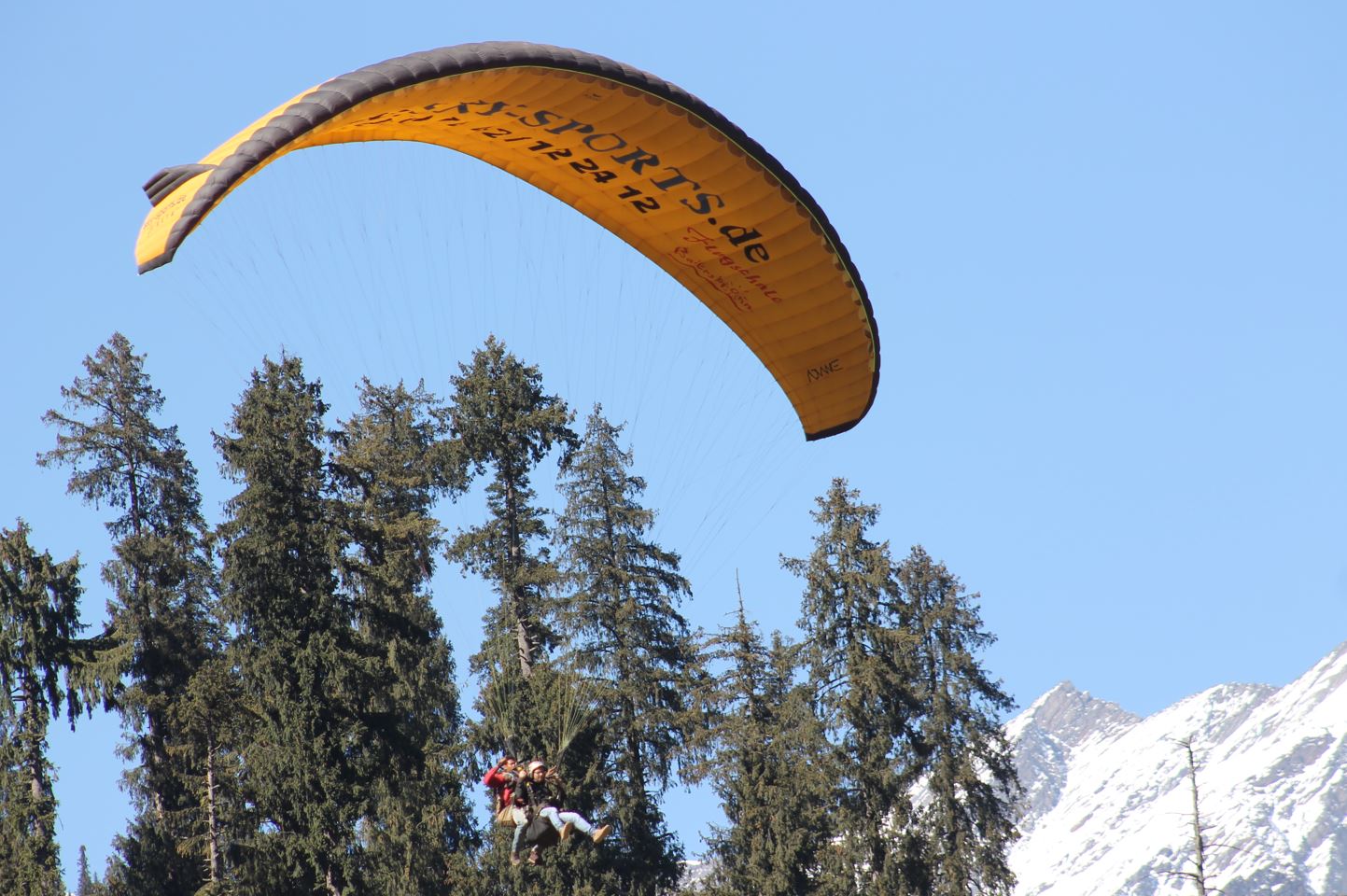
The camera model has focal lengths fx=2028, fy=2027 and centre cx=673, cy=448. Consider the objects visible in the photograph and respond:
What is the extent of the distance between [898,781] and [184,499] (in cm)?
1593

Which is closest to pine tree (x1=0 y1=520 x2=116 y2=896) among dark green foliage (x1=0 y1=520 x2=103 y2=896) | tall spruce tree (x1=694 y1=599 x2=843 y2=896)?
dark green foliage (x1=0 y1=520 x2=103 y2=896)

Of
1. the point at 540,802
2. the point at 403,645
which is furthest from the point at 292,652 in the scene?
the point at 540,802

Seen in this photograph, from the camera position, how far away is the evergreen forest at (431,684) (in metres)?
32.8

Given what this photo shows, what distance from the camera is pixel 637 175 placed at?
25.3 m

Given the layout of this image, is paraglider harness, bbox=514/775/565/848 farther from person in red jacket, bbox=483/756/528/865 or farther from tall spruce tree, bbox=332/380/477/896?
tall spruce tree, bbox=332/380/477/896

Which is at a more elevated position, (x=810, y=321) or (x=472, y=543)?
(x=472, y=543)

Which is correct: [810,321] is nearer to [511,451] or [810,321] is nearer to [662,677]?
[511,451]

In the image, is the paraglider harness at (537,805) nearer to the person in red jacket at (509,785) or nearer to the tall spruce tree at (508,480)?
the person in red jacket at (509,785)

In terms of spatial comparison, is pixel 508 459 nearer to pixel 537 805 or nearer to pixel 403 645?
pixel 403 645

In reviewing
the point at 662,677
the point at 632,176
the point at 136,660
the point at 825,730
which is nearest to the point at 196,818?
the point at 136,660

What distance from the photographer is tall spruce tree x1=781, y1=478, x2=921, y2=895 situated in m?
40.5

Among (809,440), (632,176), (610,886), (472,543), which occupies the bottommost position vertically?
(610,886)

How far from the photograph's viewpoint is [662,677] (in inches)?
1650

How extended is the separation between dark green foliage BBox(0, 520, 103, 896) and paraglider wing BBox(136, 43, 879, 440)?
15.7 meters
